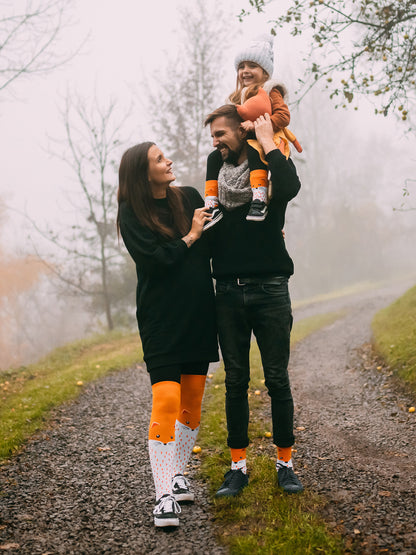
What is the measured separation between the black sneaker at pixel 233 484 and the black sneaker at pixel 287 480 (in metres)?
0.24

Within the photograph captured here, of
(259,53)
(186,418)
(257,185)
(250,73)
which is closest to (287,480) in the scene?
(186,418)

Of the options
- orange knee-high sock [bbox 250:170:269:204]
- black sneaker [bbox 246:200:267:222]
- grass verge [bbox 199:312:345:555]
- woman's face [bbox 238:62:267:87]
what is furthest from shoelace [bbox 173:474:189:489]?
woman's face [bbox 238:62:267:87]

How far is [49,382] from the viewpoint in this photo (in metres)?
7.85

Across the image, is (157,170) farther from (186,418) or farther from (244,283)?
(186,418)

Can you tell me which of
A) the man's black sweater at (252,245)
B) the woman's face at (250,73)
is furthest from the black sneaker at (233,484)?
the woman's face at (250,73)

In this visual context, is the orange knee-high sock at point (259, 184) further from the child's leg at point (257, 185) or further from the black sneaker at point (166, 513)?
the black sneaker at point (166, 513)

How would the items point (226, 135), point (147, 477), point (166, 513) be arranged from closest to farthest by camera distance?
point (166, 513) < point (226, 135) < point (147, 477)

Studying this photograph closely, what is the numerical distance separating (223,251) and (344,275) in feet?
108

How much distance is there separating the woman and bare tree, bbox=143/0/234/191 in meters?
14.4

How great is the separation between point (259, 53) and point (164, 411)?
2.46 metres

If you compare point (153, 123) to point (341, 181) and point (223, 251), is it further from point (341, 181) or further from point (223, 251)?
point (341, 181)

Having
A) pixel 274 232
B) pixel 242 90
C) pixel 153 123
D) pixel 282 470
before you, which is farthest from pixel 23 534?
pixel 153 123

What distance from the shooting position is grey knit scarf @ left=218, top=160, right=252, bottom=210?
3.03m

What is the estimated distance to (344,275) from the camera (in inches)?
1362
